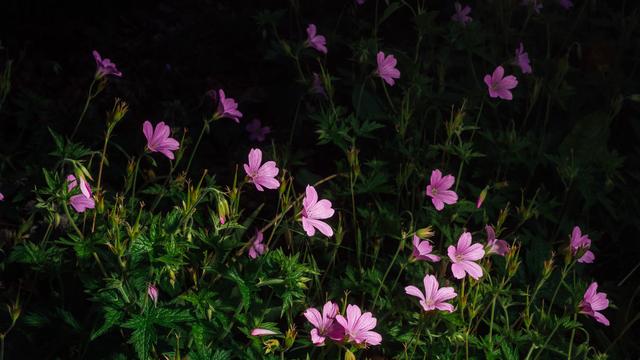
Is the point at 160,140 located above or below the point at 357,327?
above

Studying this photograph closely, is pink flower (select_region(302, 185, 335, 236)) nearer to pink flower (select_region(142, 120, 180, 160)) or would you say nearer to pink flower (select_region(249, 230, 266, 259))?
pink flower (select_region(249, 230, 266, 259))

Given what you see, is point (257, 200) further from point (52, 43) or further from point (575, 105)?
point (52, 43)

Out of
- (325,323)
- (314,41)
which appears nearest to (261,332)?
(325,323)

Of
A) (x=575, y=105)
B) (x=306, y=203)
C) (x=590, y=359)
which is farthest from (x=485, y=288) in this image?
(x=575, y=105)

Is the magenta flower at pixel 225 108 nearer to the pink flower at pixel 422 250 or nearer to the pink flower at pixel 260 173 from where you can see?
the pink flower at pixel 260 173

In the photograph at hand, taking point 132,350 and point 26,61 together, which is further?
point 26,61

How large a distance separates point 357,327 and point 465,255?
37 centimetres

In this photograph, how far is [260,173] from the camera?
70.2 inches

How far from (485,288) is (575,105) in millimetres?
1364

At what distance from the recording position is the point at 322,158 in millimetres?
2951

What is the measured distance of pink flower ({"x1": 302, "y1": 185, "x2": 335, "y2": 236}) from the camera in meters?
1.68

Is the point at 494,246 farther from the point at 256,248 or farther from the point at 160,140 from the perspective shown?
the point at 160,140

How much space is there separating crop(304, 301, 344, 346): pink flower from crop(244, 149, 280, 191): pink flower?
12.7 inches

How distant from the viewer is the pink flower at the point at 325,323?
1622 mm
